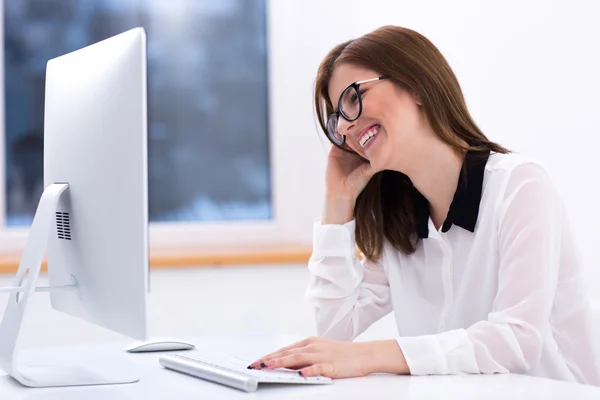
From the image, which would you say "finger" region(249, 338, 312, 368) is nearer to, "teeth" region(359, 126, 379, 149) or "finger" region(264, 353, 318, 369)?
"finger" region(264, 353, 318, 369)

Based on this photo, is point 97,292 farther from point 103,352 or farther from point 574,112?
point 574,112

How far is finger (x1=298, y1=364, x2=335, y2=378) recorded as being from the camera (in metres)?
1.15

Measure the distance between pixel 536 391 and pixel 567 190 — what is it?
0.98 metres

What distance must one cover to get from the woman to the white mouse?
13.8 inches

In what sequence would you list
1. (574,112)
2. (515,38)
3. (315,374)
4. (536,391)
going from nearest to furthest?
(536,391) → (315,374) → (574,112) → (515,38)

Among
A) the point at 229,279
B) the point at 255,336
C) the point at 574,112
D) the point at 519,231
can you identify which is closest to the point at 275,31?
the point at 229,279

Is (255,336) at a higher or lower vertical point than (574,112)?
lower

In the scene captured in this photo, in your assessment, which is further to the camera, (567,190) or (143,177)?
(567,190)

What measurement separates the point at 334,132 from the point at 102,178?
2.27ft

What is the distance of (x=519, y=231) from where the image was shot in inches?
55.7

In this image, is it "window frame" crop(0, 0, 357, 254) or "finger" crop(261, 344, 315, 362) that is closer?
"finger" crop(261, 344, 315, 362)

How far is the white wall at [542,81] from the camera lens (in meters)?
1.85

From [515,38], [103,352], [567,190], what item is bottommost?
[103,352]

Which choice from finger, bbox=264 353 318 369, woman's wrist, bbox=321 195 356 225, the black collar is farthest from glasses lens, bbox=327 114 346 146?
finger, bbox=264 353 318 369
